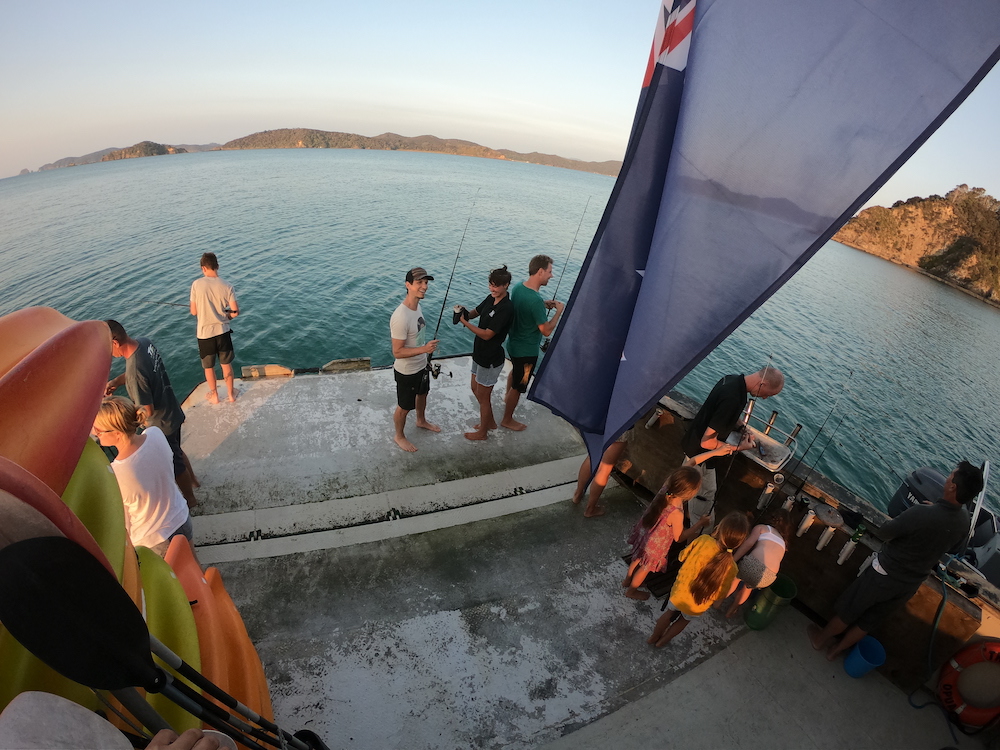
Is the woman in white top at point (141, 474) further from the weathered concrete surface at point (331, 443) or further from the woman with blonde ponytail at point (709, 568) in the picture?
the woman with blonde ponytail at point (709, 568)

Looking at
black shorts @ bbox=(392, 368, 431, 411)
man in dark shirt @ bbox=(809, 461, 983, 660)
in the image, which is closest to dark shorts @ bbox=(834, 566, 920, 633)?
man in dark shirt @ bbox=(809, 461, 983, 660)

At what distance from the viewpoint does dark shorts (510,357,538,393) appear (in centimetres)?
512

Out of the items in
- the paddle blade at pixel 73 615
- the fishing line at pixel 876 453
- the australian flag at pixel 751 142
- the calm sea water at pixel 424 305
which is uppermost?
the australian flag at pixel 751 142

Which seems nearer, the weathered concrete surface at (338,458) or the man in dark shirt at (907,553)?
the man in dark shirt at (907,553)

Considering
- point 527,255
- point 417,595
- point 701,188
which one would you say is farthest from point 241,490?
point 527,255

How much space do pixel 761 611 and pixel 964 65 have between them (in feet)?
12.7

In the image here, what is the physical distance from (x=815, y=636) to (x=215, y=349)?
22.5ft

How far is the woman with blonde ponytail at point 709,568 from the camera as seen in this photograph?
2975mm

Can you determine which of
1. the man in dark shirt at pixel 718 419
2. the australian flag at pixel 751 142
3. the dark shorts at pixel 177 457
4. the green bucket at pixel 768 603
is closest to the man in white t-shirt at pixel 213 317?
the dark shorts at pixel 177 457

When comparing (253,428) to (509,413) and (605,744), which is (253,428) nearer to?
(509,413)

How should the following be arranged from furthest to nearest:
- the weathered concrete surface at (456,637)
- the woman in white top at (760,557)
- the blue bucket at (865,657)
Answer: the blue bucket at (865,657) → the woman in white top at (760,557) → the weathered concrete surface at (456,637)

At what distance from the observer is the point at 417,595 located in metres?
3.52

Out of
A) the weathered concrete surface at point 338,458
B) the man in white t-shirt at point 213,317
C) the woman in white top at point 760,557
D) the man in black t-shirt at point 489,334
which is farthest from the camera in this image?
the man in white t-shirt at point 213,317

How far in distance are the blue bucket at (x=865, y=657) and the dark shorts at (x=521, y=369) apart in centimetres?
372
